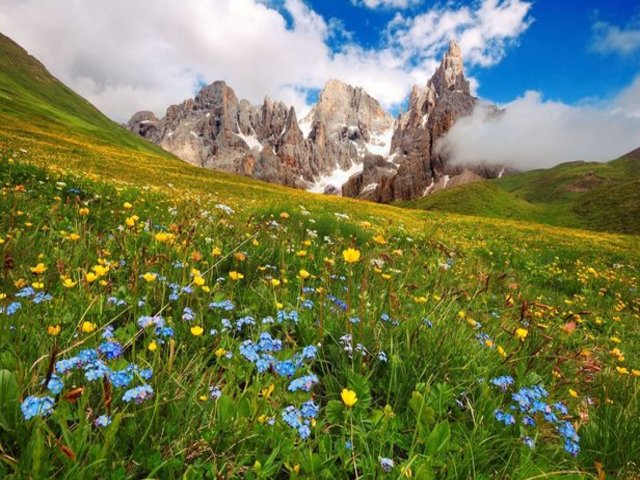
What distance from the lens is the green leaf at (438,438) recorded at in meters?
2.00

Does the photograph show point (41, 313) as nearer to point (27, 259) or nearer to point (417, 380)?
point (27, 259)

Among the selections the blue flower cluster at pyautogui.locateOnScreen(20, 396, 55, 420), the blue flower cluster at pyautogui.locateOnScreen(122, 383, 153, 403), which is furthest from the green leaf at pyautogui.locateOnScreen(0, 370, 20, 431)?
the blue flower cluster at pyautogui.locateOnScreen(122, 383, 153, 403)

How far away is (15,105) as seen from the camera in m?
84.0

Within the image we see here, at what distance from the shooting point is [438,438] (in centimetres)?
204

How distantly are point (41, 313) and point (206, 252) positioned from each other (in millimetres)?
2118

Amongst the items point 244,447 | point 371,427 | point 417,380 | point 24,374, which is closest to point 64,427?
point 24,374

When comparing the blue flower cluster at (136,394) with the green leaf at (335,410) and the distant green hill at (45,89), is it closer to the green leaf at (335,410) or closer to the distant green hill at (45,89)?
the green leaf at (335,410)

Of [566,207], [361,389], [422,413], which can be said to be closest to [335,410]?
[361,389]

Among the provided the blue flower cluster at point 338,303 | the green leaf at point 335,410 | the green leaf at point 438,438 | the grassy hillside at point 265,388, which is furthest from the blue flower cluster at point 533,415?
the blue flower cluster at point 338,303

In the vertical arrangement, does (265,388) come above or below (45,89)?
below

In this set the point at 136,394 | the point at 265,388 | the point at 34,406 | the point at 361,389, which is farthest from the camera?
the point at 361,389

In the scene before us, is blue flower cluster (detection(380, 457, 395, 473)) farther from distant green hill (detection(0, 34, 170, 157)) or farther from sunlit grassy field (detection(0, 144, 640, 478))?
distant green hill (detection(0, 34, 170, 157))

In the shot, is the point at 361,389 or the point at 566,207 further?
the point at 566,207

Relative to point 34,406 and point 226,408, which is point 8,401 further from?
point 226,408
